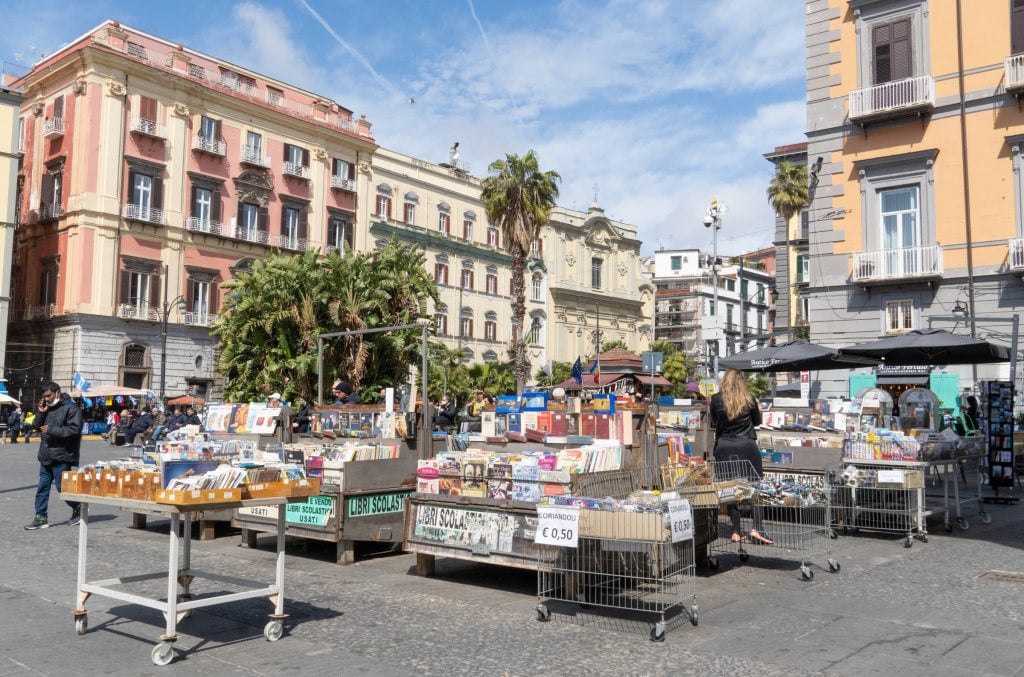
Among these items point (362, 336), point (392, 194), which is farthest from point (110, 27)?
point (362, 336)

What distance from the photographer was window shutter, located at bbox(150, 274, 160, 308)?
40250 mm

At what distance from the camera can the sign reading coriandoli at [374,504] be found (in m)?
8.87

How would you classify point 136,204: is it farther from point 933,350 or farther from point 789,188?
point 933,350

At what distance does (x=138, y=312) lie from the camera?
129 feet

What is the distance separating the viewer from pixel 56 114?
130ft

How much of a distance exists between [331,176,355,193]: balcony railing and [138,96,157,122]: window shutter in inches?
435

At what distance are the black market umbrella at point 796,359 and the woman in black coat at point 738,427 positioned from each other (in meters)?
5.71

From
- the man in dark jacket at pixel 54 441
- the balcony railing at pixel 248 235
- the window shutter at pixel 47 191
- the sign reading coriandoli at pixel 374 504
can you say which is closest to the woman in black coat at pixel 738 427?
the sign reading coriandoli at pixel 374 504

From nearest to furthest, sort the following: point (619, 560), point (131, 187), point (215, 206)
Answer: point (619, 560) → point (131, 187) → point (215, 206)

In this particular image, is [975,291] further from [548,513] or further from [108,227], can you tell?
[108,227]

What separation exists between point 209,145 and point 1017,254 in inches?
1415

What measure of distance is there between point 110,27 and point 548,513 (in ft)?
131

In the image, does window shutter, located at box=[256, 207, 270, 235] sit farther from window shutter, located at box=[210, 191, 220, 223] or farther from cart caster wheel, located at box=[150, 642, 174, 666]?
cart caster wheel, located at box=[150, 642, 174, 666]

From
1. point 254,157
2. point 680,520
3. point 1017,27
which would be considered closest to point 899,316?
point 1017,27
